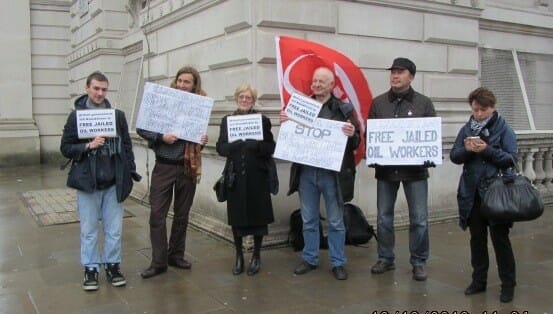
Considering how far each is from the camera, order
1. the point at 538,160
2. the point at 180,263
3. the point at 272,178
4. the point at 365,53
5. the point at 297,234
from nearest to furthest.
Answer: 1. the point at 272,178
2. the point at 180,263
3. the point at 297,234
4. the point at 365,53
5. the point at 538,160

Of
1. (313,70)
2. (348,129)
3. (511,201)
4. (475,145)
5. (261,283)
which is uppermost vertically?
(313,70)

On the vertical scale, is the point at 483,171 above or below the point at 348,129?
below

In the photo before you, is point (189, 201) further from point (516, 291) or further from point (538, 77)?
point (538, 77)

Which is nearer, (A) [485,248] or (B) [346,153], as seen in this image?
(A) [485,248]

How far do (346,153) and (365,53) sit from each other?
93.5 inches

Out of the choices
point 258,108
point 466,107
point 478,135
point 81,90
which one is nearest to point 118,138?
point 258,108

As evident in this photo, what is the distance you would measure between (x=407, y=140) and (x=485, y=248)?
1175 millimetres

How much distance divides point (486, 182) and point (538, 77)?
6347 mm

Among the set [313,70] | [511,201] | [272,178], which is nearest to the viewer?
[511,201]

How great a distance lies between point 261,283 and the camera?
5.25 metres

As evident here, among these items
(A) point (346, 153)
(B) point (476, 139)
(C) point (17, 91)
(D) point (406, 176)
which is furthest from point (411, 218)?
(C) point (17, 91)

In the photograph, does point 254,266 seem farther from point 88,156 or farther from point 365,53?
point 365,53

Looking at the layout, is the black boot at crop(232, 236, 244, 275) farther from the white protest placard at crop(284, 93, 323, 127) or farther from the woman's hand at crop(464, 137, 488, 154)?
the woman's hand at crop(464, 137, 488, 154)

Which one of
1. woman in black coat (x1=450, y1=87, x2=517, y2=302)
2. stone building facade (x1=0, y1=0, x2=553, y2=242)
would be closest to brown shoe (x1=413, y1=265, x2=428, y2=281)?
woman in black coat (x1=450, y1=87, x2=517, y2=302)
